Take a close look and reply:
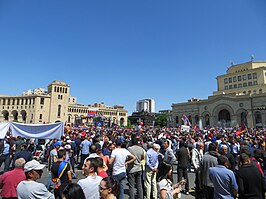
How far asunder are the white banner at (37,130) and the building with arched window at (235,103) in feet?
124

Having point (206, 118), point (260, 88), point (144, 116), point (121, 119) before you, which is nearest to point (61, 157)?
point (206, 118)

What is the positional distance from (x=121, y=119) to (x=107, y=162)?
390 feet

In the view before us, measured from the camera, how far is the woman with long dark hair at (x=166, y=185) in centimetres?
306

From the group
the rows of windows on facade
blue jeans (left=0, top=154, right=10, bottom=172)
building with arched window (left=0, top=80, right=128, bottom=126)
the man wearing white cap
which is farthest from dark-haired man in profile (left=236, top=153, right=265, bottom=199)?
building with arched window (left=0, top=80, right=128, bottom=126)

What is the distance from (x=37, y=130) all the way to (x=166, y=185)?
1039cm

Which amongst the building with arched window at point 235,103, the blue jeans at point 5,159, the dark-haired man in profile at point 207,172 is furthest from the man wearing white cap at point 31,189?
the building with arched window at point 235,103

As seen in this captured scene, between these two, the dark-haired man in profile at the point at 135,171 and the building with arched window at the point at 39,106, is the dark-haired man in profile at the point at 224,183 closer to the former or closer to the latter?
the dark-haired man in profile at the point at 135,171

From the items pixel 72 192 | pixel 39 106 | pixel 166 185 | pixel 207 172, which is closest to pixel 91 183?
pixel 72 192

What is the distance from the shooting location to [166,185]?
320cm

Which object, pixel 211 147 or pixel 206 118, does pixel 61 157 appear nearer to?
pixel 211 147

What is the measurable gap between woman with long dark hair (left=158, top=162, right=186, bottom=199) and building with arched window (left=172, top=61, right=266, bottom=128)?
1700 inches

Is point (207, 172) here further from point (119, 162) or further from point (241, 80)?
point (241, 80)

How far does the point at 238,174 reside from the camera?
3943mm

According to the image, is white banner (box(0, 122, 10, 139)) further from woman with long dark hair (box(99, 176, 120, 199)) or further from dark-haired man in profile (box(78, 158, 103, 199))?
woman with long dark hair (box(99, 176, 120, 199))
